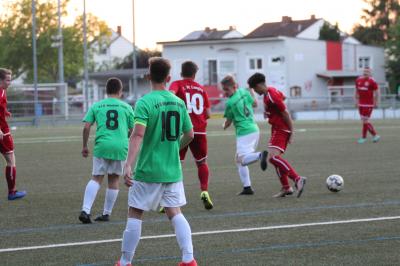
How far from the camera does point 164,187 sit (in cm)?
711

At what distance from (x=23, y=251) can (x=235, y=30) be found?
8851 centimetres

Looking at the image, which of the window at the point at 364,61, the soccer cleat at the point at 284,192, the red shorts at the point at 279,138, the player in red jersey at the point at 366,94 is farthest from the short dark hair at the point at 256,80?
the window at the point at 364,61

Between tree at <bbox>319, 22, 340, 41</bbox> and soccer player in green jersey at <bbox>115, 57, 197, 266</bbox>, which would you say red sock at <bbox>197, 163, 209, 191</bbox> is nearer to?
soccer player in green jersey at <bbox>115, 57, 197, 266</bbox>

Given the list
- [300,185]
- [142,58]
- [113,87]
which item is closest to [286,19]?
[142,58]

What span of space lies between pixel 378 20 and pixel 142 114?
103 m

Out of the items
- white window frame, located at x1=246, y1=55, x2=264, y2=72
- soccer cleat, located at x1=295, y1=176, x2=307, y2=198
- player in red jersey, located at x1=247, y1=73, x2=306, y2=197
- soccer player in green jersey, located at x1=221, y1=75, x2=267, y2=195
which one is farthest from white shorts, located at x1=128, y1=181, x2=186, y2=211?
white window frame, located at x1=246, y1=55, x2=264, y2=72

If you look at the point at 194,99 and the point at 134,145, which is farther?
the point at 194,99

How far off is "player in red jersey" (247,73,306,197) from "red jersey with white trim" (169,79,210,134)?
2.99ft

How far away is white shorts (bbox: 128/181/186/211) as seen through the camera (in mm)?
7039

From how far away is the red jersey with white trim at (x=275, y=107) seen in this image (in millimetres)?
12016

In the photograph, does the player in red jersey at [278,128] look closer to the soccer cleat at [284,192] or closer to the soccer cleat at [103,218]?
the soccer cleat at [284,192]

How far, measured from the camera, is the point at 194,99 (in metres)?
11.5

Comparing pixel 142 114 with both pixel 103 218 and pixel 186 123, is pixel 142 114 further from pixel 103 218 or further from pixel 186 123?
pixel 103 218

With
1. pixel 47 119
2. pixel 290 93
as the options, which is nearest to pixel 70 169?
pixel 47 119
